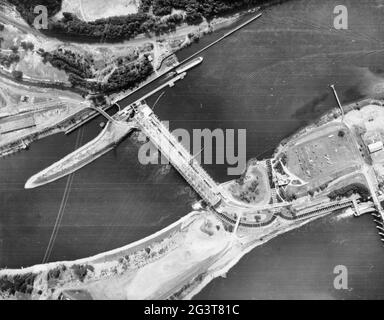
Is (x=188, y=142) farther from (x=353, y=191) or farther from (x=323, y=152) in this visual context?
(x=353, y=191)

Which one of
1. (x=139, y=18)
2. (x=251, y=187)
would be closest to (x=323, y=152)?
(x=251, y=187)

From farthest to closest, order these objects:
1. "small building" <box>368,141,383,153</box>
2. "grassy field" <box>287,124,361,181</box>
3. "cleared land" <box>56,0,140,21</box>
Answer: "cleared land" <box>56,0,140,21</box> → "grassy field" <box>287,124,361,181</box> → "small building" <box>368,141,383,153</box>

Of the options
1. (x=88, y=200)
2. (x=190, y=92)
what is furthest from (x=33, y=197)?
(x=190, y=92)

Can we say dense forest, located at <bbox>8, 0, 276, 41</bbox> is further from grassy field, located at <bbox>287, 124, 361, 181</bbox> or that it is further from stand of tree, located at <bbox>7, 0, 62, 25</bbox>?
grassy field, located at <bbox>287, 124, 361, 181</bbox>

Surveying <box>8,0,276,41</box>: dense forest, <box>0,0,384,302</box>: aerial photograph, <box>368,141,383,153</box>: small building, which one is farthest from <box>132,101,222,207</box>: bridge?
<box>368,141,383,153</box>: small building

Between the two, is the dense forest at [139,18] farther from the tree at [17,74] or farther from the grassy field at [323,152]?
the grassy field at [323,152]
